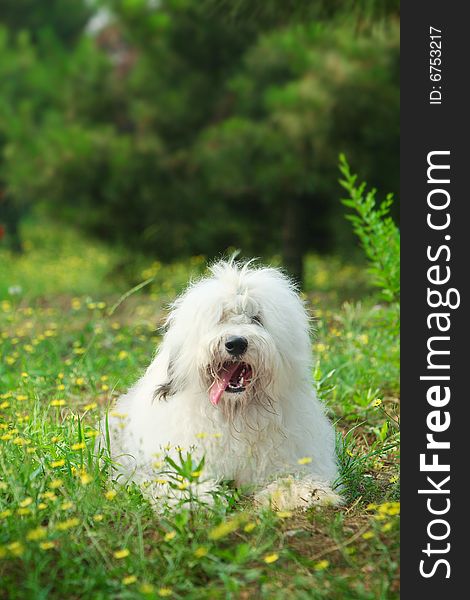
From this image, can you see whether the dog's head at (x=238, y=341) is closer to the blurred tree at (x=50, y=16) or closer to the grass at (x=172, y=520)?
the grass at (x=172, y=520)

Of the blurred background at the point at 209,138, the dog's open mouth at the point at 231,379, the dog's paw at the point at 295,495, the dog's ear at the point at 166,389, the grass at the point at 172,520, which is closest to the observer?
the grass at the point at 172,520

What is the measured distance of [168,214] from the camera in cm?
883

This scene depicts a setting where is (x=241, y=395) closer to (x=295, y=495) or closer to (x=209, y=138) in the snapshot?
(x=295, y=495)

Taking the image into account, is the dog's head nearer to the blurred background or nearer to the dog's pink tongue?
the dog's pink tongue

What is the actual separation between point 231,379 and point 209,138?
18.9 feet

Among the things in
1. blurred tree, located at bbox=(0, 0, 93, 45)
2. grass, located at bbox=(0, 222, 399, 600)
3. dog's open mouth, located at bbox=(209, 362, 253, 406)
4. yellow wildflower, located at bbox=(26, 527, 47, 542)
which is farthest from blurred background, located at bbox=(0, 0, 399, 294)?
blurred tree, located at bbox=(0, 0, 93, 45)

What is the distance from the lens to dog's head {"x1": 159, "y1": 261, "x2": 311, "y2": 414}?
3.18 metres

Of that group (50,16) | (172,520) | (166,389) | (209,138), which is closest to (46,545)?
(172,520)

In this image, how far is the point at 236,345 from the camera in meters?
3.16

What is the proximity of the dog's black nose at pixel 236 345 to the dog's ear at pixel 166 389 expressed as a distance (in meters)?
0.31

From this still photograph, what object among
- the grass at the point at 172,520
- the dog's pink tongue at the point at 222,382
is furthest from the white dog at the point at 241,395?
the grass at the point at 172,520

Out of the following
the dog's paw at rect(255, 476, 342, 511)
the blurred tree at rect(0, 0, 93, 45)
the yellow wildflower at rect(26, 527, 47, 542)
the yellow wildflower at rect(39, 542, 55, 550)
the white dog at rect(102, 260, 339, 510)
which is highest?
the blurred tree at rect(0, 0, 93, 45)

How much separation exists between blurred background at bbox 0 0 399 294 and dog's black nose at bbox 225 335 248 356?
4.86 metres

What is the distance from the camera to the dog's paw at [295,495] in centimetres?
309
